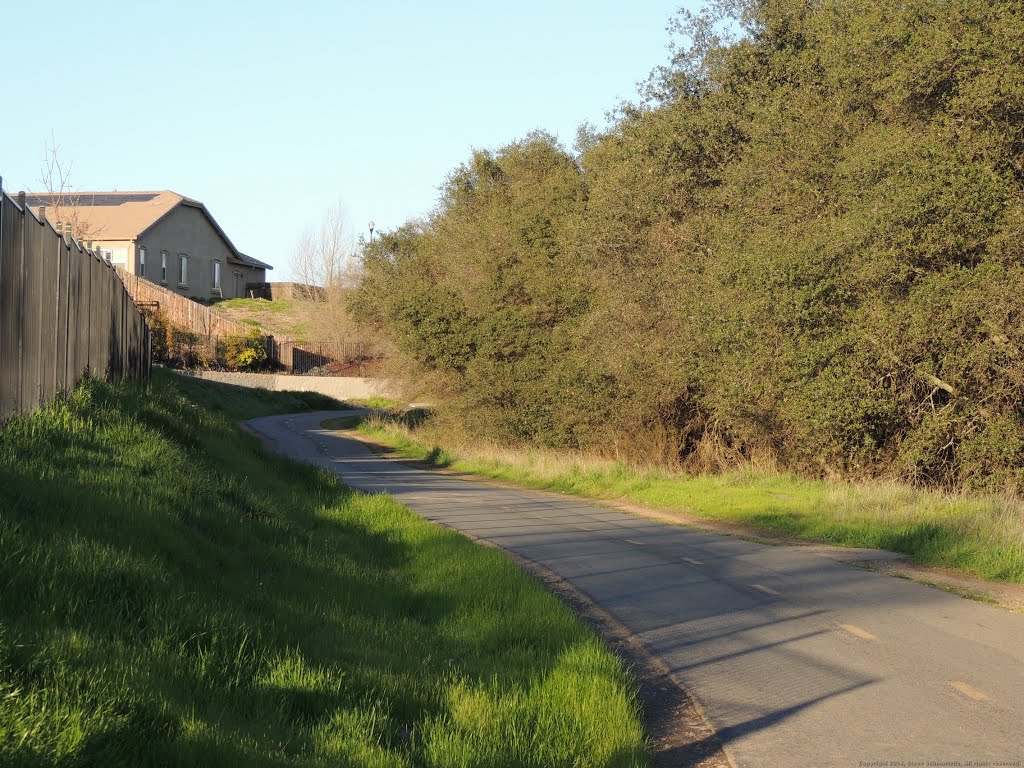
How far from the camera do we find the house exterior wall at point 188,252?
2518 inches

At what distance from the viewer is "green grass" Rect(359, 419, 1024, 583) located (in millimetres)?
13031

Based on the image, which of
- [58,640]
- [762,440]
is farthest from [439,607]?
[762,440]

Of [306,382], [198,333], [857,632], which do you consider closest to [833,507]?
[857,632]

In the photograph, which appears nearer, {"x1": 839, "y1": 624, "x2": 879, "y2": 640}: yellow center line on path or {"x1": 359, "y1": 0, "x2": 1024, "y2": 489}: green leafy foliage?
{"x1": 839, "y1": 624, "x2": 879, "y2": 640}: yellow center line on path

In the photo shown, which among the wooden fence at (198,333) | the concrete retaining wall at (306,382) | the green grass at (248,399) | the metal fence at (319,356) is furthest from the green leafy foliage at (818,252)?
the metal fence at (319,356)

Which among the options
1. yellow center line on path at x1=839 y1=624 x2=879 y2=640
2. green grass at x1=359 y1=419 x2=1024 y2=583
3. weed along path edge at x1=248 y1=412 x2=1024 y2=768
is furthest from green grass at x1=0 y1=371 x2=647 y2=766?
green grass at x1=359 y1=419 x2=1024 y2=583

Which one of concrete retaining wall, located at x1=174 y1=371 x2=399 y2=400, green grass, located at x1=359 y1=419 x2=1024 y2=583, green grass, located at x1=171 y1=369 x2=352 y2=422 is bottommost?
green grass, located at x1=359 y1=419 x2=1024 y2=583

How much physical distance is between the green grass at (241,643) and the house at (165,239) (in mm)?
51359

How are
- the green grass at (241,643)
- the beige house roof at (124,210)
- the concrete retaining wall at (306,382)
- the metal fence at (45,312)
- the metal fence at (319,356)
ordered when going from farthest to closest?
the metal fence at (319,356), the beige house roof at (124,210), the concrete retaining wall at (306,382), the metal fence at (45,312), the green grass at (241,643)

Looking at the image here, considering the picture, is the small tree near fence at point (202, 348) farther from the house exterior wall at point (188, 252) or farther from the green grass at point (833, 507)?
the green grass at point (833, 507)

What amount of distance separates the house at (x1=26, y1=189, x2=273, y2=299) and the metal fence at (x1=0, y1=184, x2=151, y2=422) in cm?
4458

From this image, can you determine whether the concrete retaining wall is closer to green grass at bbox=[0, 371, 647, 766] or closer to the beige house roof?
the beige house roof

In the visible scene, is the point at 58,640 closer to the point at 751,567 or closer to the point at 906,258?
the point at 751,567

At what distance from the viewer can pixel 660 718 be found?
665 centimetres
